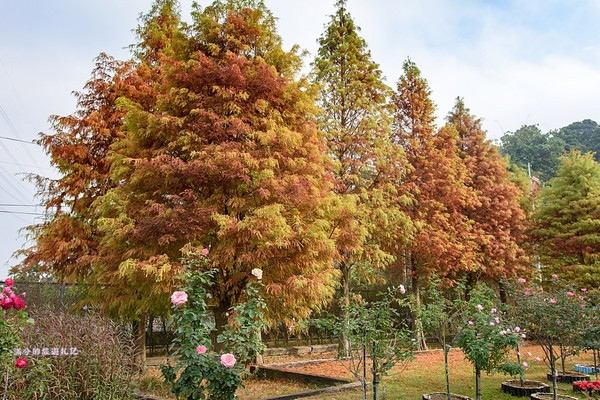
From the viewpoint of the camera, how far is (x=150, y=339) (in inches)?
572

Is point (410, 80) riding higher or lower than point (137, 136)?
higher

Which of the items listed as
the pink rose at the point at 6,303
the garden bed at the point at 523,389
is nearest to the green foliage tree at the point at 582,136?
the garden bed at the point at 523,389

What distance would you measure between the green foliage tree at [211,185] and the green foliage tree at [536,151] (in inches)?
1467

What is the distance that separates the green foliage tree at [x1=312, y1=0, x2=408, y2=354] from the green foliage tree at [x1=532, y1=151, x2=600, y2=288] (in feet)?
22.2

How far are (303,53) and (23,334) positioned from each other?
7.57m

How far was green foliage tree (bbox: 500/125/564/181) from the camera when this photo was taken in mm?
41709

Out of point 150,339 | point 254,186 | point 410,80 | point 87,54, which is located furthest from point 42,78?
point 410,80

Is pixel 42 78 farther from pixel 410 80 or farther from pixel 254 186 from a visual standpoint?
pixel 410 80

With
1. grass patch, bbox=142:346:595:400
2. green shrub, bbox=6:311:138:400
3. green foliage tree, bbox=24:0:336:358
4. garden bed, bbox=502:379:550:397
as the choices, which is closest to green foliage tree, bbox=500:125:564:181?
grass patch, bbox=142:346:595:400

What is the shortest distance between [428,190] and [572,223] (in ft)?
19.4

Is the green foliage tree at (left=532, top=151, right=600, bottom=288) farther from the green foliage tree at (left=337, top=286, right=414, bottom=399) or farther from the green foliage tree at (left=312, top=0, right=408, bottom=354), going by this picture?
the green foliage tree at (left=337, top=286, right=414, bottom=399)

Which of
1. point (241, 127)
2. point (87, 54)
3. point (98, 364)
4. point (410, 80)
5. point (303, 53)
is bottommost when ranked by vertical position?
point (98, 364)

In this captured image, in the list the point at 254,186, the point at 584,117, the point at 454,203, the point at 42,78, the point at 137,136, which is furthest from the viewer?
the point at 584,117

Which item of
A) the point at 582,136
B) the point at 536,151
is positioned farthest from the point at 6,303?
the point at 582,136
